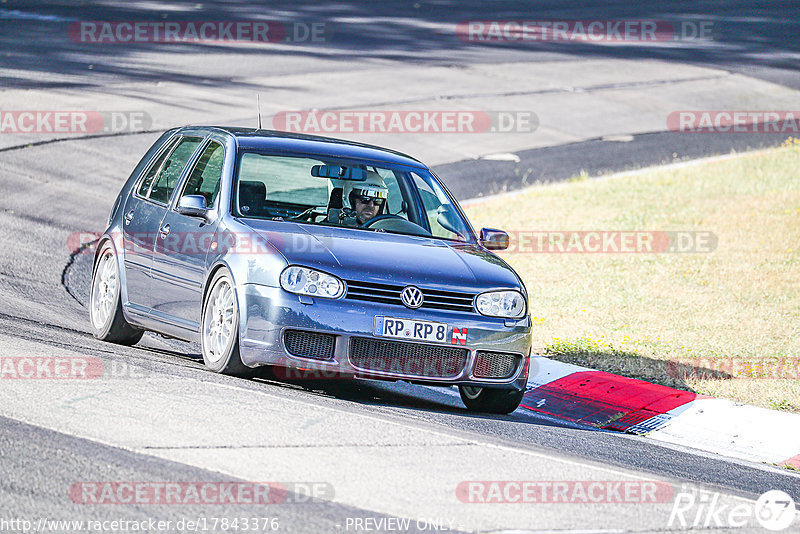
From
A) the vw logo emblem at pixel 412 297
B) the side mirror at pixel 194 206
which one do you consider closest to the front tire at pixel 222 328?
the side mirror at pixel 194 206

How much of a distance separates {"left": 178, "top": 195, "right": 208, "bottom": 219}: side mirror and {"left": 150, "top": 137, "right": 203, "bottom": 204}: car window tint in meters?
0.76

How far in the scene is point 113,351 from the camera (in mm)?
8562

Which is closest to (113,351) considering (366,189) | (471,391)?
(366,189)

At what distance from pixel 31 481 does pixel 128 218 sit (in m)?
4.26

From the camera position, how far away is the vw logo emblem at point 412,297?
24.6 feet

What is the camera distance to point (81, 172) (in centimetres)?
1722

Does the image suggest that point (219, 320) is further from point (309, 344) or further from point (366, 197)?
point (366, 197)

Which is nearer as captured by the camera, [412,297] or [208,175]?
[412,297]

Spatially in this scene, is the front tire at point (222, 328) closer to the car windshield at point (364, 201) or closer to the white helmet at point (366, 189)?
the car windshield at point (364, 201)

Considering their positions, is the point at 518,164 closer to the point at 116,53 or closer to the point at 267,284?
the point at 116,53

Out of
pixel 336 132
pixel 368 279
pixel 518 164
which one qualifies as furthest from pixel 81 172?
pixel 368 279

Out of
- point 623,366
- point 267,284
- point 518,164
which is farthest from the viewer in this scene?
point 518,164

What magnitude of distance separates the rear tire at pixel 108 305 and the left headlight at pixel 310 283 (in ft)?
7.13

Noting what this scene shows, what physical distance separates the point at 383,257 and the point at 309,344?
75 centimetres
